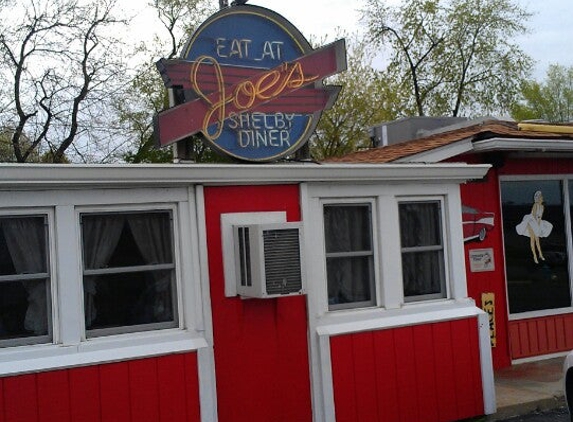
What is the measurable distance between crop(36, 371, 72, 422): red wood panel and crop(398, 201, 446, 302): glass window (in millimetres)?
3470

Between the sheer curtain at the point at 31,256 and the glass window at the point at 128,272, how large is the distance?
333mm

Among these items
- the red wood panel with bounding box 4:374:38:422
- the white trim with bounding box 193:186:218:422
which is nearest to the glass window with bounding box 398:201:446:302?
the white trim with bounding box 193:186:218:422

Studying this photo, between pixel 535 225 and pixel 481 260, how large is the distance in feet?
3.65

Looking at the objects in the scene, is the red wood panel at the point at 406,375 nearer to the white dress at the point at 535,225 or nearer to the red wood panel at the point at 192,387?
the red wood panel at the point at 192,387

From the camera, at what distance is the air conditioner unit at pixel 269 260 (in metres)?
6.53

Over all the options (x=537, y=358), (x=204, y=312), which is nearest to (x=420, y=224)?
(x=204, y=312)

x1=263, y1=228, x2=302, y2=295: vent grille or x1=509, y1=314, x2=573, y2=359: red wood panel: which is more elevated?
x1=263, y1=228, x2=302, y2=295: vent grille

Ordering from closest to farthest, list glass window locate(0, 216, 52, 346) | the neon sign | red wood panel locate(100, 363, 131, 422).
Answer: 1. glass window locate(0, 216, 52, 346)
2. red wood panel locate(100, 363, 131, 422)
3. the neon sign

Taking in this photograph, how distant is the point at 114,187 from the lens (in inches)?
248

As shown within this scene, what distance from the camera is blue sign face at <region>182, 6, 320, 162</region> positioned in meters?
7.10

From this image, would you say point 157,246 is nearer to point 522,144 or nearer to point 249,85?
point 249,85

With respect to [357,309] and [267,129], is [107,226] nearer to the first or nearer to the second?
[267,129]

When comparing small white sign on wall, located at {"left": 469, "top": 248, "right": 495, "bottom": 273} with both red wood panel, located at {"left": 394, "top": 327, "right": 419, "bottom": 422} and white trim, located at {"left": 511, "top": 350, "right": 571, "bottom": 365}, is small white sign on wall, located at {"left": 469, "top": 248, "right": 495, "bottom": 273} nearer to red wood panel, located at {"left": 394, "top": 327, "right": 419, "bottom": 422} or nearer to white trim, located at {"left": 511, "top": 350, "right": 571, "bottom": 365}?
white trim, located at {"left": 511, "top": 350, "right": 571, "bottom": 365}

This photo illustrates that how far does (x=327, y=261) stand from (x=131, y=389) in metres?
2.25
